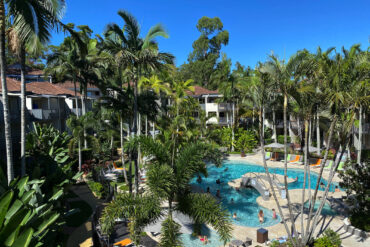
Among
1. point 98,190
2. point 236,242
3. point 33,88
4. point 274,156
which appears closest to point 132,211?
point 236,242

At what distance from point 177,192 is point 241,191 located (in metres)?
13.9

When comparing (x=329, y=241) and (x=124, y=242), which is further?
(x=124, y=242)

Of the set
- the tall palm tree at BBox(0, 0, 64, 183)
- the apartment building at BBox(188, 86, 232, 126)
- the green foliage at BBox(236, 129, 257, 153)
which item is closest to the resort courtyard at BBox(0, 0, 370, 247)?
the tall palm tree at BBox(0, 0, 64, 183)

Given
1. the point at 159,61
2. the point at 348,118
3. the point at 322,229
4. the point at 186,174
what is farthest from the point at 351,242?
the point at 159,61

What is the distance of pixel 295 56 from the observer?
388 inches

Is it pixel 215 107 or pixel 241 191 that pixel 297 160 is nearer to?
pixel 241 191

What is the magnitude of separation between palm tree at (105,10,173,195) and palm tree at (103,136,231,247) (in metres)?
3.95

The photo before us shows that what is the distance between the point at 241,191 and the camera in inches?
878

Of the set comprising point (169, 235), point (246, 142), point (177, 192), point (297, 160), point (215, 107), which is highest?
point (215, 107)

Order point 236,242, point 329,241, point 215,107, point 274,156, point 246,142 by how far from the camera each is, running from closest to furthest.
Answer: point 329,241 → point 236,242 → point 274,156 → point 246,142 → point 215,107

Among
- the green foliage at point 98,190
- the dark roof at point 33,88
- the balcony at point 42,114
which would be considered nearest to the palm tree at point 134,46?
the green foliage at point 98,190

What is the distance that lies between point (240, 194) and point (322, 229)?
27.4 feet

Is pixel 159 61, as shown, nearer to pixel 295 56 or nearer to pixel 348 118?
pixel 295 56

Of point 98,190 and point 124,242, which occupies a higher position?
point 98,190
